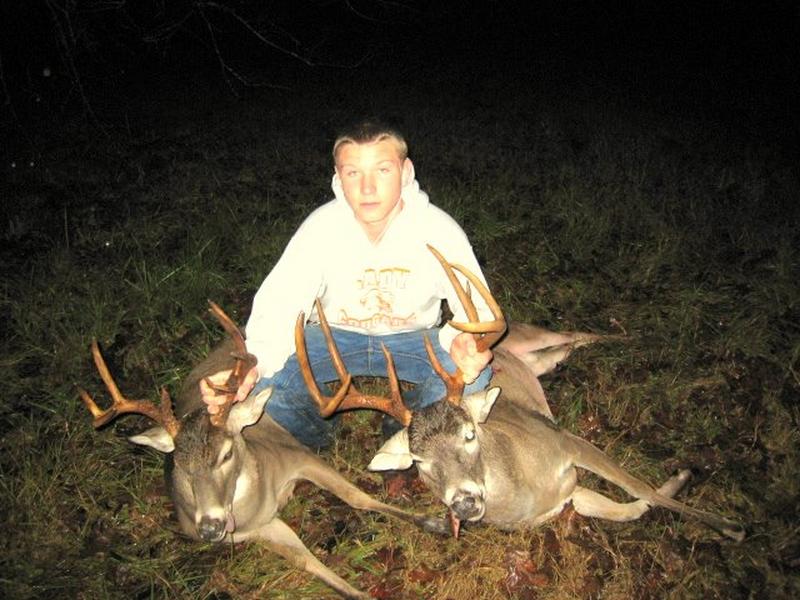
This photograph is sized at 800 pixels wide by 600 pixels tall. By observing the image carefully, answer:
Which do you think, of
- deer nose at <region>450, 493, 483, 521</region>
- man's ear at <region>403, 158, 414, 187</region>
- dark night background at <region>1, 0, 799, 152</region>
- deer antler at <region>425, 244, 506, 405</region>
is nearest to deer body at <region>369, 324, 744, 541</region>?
deer nose at <region>450, 493, 483, 521</region>

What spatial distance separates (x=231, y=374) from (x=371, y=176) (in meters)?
1.24

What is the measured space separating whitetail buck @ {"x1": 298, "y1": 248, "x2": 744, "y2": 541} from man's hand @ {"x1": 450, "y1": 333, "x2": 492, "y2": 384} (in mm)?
52

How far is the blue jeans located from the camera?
12.1ft

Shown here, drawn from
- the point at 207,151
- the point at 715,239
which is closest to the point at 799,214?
the point at 715,239

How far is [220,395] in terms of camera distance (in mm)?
3135

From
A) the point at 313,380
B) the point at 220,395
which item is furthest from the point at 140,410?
the point at 313,380

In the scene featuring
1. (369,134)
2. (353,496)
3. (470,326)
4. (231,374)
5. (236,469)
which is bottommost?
(353,496)

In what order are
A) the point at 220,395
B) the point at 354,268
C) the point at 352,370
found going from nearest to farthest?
the point at 220,395 → the point at 354,268 → the point at 352,370

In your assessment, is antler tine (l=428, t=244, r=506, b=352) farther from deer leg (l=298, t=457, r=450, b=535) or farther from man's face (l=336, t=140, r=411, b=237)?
deer leg (l=298, t=457, r=450, b=535)

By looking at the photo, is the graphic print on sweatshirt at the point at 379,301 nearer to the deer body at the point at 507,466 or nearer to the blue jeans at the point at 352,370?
the blue jeans at the point at 352,370

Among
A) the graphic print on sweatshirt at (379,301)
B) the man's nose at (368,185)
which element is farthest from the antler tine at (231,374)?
the man's nose at (368,185)

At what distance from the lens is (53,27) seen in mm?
4289

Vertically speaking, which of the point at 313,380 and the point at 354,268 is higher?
the point at 354,268

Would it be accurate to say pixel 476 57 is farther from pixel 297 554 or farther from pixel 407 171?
pixel 297 554
